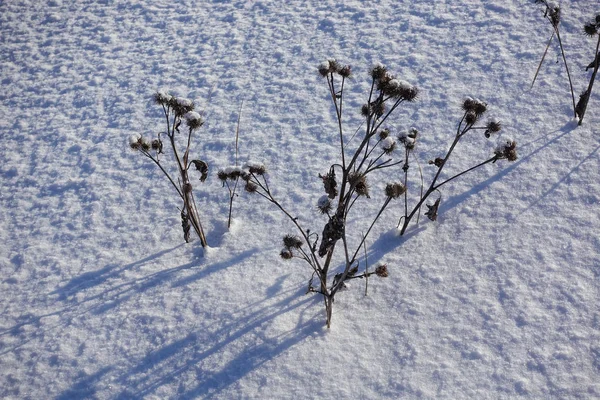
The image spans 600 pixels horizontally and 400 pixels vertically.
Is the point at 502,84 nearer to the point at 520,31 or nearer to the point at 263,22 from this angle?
the point at 520,31

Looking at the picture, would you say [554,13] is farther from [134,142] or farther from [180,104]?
[134,142]

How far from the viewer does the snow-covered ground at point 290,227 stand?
2936 millimetres

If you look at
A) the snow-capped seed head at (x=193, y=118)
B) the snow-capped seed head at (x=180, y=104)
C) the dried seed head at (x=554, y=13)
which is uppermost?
the dried seed head at (x=554, y=13)

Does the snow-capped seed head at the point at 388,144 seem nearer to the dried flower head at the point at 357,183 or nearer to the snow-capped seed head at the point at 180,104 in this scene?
the dried flower head at the point at 357,183

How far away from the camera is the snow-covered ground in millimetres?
2936

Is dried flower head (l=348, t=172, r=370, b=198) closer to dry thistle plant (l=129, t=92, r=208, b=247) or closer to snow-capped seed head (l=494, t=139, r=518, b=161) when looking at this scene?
snow-capped seed head (l=494, t=139, r=518, b=161)

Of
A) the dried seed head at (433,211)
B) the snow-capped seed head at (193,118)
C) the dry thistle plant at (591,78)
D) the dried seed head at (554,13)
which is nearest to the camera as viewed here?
the snow-capped seed head at (193,118)

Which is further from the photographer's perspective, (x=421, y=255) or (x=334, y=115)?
(x=334, y=115)

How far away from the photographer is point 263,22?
19.3ft

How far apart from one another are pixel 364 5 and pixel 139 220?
3626 mm

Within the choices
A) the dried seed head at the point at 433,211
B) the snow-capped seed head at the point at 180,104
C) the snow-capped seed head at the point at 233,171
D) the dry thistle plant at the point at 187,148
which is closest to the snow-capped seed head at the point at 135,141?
the dry thistle plant at the point at 187,148

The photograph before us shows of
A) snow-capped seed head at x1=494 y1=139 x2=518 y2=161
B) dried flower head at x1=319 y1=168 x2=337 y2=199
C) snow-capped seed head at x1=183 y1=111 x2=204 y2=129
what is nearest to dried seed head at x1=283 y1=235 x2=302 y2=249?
dried flower head at x1=319 y1=168 x2=337 y2=199

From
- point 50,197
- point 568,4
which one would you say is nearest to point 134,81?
point 50,197

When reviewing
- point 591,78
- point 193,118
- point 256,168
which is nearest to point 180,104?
point 193,118
